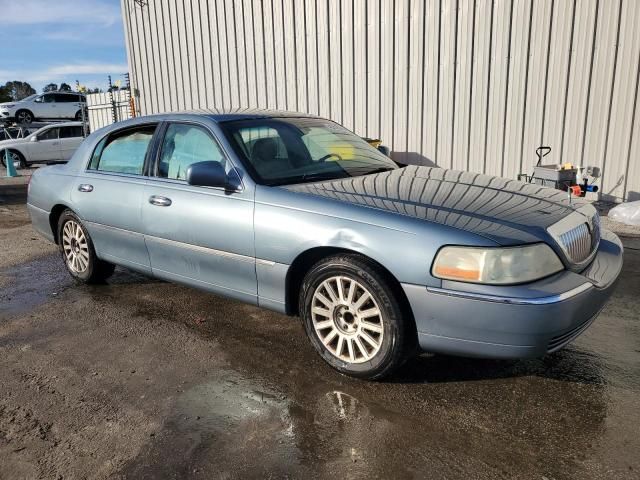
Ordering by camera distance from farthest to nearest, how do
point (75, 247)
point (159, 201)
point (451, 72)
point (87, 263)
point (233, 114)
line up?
1. point (451, 72)
2. point (75, 247)
3. point (87, 263)
4. point (233, 114)
5. point (159, 201)

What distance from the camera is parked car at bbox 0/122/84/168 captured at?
17.2 meters

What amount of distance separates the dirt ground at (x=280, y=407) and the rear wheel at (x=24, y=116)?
2605 centimetres

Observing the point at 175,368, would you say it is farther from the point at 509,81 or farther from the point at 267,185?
the point at 509,81

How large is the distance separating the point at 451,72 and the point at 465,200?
234 inches

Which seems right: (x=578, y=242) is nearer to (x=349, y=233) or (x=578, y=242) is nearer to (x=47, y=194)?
(x=349, y=233)

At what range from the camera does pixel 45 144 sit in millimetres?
17422

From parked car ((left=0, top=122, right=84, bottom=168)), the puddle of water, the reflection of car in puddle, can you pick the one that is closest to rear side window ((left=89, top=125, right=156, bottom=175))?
the puddle of water

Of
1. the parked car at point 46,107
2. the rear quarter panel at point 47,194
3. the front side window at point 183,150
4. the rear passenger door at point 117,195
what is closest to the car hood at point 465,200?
the front side window at point 183,150

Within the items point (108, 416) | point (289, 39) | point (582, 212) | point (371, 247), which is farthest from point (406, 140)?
point (108, 416)

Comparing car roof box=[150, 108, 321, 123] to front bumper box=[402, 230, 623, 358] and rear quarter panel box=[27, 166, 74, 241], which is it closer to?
rear quarter panel box=[27, 166, 74, 241]

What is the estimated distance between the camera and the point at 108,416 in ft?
9.24

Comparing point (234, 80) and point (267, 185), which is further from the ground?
point (234, 80)

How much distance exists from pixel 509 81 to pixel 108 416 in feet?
23.5

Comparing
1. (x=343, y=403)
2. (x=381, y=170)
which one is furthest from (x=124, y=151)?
(x=343, y=403)
